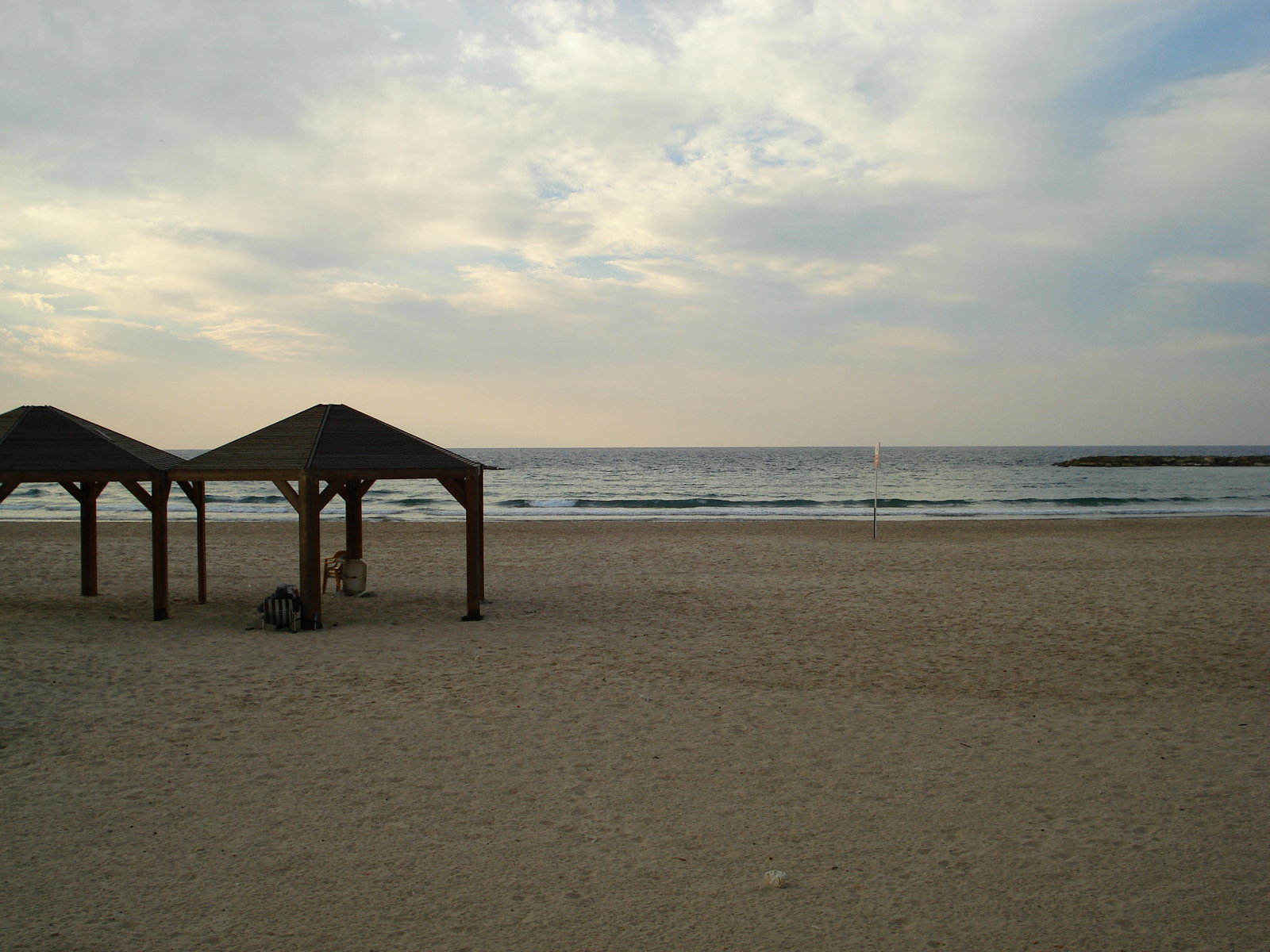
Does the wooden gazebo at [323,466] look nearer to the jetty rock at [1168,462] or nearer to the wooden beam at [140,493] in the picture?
the wooden beam at [140,493]

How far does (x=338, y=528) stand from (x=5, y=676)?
1563 cm

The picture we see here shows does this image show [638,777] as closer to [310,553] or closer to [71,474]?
[310,553]

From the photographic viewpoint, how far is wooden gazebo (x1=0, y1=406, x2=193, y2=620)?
29.0ft

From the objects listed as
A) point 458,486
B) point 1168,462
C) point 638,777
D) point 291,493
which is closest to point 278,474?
point 291,493

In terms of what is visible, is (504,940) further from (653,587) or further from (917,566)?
(917,566)

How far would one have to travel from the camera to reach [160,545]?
29.8 feet

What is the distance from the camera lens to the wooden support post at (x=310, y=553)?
8539mm

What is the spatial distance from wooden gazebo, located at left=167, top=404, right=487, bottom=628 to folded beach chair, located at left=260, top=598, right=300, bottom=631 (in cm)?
11

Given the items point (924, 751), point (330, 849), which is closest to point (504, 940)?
point (330, 849)

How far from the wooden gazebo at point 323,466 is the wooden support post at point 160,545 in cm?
23

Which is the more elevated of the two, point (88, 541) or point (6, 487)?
point (6, 487)

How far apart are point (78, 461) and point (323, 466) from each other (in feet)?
9.09

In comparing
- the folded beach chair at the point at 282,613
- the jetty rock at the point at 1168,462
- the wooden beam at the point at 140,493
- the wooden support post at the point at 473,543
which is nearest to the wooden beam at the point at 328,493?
the folded beach chair at the point at 282,613

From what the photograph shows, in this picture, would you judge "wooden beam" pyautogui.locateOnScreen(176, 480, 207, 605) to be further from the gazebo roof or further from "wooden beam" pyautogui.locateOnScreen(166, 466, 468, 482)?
"wooden beam" pyautogui.locateOnScreen(166, 466, 468, 482)
